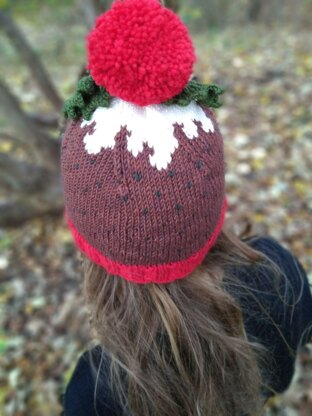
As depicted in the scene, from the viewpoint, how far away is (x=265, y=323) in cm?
117

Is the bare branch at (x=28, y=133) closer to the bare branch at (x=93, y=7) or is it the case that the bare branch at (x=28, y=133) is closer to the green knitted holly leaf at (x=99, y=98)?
the bare branch at (x=93, y=7)

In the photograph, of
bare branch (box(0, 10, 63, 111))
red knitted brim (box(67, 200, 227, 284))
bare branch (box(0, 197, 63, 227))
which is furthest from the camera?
bare branch (box(0, 10, 63, 111))

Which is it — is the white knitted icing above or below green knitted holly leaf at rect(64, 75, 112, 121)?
below

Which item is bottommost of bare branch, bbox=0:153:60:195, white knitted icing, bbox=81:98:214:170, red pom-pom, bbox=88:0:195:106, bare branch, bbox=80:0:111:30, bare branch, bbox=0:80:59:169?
white knitted icing, bbox=81:98:214:170

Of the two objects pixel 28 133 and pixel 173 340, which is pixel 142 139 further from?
pixel 28 133

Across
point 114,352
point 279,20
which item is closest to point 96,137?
→ point 114,352

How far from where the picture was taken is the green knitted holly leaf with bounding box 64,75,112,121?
849 mm

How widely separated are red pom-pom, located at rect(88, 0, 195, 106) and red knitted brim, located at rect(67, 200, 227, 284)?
405mm

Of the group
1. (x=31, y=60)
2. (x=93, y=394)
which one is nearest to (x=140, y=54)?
(x=93, y=394)

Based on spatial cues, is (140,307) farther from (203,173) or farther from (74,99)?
(74,99)

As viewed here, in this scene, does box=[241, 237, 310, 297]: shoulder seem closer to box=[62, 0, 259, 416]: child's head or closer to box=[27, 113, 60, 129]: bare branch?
box=[62, 0, 259, 416]: child's head

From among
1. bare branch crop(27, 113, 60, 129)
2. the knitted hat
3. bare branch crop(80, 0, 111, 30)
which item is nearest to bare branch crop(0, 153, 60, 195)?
bare branch crop(27, 113, 60, 129)

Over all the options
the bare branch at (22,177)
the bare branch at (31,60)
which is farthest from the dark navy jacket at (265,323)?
the bare branch at (31,60)

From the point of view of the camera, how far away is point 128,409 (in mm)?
1102
